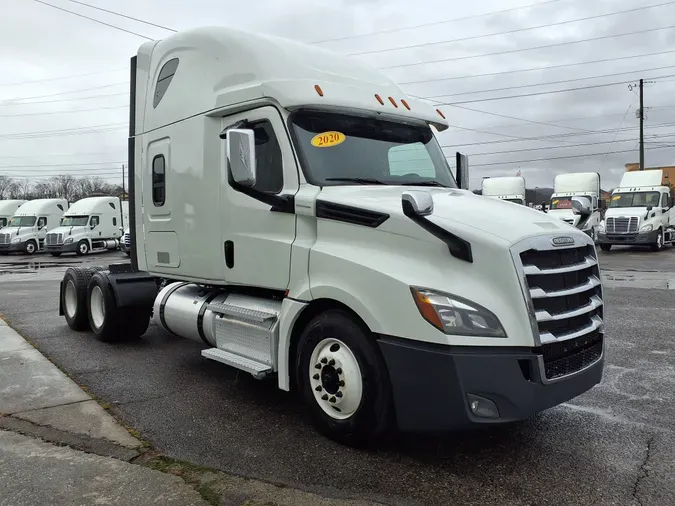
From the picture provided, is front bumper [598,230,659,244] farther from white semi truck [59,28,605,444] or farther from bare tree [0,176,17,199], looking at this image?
→ bare tree [0,176,17,199]

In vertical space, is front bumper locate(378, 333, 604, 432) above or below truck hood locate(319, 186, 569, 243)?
below

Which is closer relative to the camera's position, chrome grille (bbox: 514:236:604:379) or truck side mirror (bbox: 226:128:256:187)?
chrome grille (bbox: 514:236:604:379)

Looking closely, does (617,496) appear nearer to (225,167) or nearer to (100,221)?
(225,167)

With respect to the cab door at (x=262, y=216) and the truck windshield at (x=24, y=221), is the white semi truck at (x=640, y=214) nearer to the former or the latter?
the cab door at (x=262, y=216)

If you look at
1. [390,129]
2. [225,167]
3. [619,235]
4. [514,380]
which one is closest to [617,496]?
[514,380]

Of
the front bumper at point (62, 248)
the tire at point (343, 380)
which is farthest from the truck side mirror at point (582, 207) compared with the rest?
the front bumper at point (62, 248)

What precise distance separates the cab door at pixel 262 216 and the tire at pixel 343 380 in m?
0.64

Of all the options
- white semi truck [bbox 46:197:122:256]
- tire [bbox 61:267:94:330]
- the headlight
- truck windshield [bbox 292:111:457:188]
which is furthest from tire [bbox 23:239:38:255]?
the headlight

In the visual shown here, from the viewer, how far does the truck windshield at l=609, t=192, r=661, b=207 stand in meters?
25.1

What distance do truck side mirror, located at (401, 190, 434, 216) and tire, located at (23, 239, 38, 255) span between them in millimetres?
35374

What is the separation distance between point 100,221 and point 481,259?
32379mm

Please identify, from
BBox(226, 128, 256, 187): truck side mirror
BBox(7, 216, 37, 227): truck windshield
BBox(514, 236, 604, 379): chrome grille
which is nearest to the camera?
BBox(514, 236, 604, 379): chrome grille

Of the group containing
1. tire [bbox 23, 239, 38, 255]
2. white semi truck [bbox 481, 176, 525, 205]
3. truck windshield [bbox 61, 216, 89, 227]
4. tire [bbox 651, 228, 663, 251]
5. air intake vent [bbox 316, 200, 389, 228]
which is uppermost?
white semi truck [bbox 481, 176, 525, 205]

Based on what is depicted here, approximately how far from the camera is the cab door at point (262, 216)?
4598 mm
